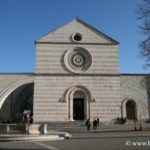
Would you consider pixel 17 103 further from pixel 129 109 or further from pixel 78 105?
pixel 129 109

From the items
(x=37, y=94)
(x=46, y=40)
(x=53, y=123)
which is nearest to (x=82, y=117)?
(x=53, y=123)

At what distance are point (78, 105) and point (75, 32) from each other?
27.1 feet

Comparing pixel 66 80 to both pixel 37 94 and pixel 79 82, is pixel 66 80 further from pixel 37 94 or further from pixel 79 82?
pixel 37 94

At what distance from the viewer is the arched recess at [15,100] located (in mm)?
37406

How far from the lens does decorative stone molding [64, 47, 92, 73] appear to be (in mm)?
33531

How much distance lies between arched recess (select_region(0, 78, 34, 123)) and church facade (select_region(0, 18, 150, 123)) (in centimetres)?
512

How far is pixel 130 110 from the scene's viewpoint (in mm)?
35719

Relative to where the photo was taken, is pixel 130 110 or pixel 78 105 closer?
pixel 78 105

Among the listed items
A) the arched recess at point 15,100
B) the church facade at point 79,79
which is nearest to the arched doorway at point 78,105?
the church facade at point 79,79

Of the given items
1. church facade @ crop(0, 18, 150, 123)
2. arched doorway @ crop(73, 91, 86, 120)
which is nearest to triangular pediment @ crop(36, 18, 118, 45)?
church facade @ crop(0, 18, 150, 123)

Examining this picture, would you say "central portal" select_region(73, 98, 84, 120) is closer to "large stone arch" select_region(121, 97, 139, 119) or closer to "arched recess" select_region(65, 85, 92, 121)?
"arched recess" select_region(65, 85, 92, 121)

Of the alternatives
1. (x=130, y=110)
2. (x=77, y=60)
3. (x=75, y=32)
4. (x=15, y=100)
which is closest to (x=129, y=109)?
(x=130, y=110)

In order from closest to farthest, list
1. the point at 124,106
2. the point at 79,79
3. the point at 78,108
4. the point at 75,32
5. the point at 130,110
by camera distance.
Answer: the point at 79,79, the point at 78,108, the point at 75,32, the point at 124,106, the point at 130,110

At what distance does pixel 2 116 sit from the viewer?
3828cm
